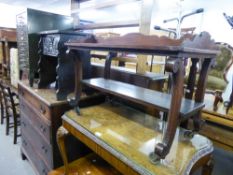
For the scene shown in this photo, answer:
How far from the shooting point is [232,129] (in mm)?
2045

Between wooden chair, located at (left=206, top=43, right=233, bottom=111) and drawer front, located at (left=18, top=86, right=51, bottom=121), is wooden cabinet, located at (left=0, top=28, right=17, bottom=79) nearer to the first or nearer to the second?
drawer front, located at (left=18, top=86, right=51, bottom=121)

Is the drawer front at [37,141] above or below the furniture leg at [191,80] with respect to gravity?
below

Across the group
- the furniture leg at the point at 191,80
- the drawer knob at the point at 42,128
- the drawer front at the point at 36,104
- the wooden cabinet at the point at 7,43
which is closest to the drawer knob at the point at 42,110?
the drawer front at the point at 36,104

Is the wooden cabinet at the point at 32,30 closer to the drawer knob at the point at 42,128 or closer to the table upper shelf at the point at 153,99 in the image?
the drawer knob at the point at 42,128

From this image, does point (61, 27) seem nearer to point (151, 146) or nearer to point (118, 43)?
point (118, 43)

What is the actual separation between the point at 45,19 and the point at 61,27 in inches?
9.0

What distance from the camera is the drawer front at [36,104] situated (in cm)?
140

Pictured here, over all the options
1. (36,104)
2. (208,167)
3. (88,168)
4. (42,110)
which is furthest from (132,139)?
(36,104)

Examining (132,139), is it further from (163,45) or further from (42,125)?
(42,125)

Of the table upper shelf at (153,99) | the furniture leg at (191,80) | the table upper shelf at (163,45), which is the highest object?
the table upper shelf at (163,45)

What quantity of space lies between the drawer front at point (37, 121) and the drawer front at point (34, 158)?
0.30 m

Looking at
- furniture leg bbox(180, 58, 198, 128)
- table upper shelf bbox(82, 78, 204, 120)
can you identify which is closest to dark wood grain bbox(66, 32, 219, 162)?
table upper shelf bbox(82, 78, 204, 120)

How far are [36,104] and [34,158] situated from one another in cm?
65

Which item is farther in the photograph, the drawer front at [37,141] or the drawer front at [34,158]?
the drawer front at [34,158]
